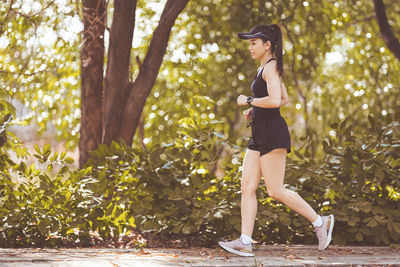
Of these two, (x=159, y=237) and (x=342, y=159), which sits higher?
(x=342, y=159)

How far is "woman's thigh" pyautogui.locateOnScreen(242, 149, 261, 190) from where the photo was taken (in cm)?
510

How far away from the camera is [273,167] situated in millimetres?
5008

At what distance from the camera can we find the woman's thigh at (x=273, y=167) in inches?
197

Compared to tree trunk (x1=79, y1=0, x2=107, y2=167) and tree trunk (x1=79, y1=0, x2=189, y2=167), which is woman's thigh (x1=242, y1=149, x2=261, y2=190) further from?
tree trunk (x1=79, y1=0, x2=107, y2=167)

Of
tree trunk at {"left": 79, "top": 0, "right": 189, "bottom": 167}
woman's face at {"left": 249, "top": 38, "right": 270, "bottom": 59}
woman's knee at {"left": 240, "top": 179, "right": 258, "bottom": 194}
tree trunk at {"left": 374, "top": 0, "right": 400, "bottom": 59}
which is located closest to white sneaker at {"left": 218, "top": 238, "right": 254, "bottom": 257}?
woman's knee at {"left": 240, "top": 179, "right": 258, "bottom": 194}

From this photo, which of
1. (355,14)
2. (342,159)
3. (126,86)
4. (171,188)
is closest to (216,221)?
(171,188)

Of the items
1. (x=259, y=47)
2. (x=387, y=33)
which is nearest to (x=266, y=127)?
(x=259, y=47)

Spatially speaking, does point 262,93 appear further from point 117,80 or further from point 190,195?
point 117,80

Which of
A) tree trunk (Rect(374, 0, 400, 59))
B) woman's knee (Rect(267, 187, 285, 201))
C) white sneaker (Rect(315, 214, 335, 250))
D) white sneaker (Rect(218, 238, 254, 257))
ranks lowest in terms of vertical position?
white sneaker (Rect(218, 238, 254, 257))

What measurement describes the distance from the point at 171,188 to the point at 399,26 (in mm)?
9081

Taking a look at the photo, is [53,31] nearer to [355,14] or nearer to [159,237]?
[159,237]

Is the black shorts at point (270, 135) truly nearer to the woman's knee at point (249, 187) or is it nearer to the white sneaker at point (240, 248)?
the woman's knee at point (249, 187)

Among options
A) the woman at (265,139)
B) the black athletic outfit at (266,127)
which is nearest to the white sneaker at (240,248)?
the woman at (265,139)

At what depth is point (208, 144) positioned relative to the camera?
6.56 meters
